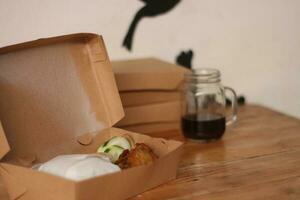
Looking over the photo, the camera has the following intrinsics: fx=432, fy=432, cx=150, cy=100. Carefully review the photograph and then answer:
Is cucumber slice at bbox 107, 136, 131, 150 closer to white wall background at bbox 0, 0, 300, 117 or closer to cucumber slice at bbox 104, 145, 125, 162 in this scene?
cucumber slice at bbox 104, 145, 125, 162

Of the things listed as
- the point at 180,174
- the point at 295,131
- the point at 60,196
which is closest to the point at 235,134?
the point at 295,131

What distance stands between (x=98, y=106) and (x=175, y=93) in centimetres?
25

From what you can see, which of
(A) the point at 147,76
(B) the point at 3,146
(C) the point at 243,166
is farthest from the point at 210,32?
(B) the point at 3,146

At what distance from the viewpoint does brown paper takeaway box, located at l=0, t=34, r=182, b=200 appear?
73 centimetres

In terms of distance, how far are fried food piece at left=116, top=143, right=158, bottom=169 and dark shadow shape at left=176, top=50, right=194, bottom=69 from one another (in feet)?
1.75

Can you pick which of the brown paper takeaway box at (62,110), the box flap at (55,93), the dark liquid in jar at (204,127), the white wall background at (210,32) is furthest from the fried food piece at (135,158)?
the white wall background at (210,32)

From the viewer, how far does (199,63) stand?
128 cm

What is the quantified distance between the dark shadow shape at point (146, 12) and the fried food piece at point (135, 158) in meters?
0.48

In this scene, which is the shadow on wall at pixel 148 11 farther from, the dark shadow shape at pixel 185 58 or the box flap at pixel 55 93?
the box flap at pixel 55 93

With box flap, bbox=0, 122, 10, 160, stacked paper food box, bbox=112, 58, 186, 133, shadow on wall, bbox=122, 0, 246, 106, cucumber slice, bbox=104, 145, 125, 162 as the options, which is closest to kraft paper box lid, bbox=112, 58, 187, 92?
stacked paper food box, bbox=112, 58, 186, 133

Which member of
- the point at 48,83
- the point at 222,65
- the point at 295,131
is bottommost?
the point at 295,131

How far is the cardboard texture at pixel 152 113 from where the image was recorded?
104 centimetres

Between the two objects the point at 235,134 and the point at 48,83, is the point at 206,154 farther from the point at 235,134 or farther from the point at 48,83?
the point at 48,83

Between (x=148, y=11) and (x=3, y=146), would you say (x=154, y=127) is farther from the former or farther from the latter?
(x=3, y=146)
